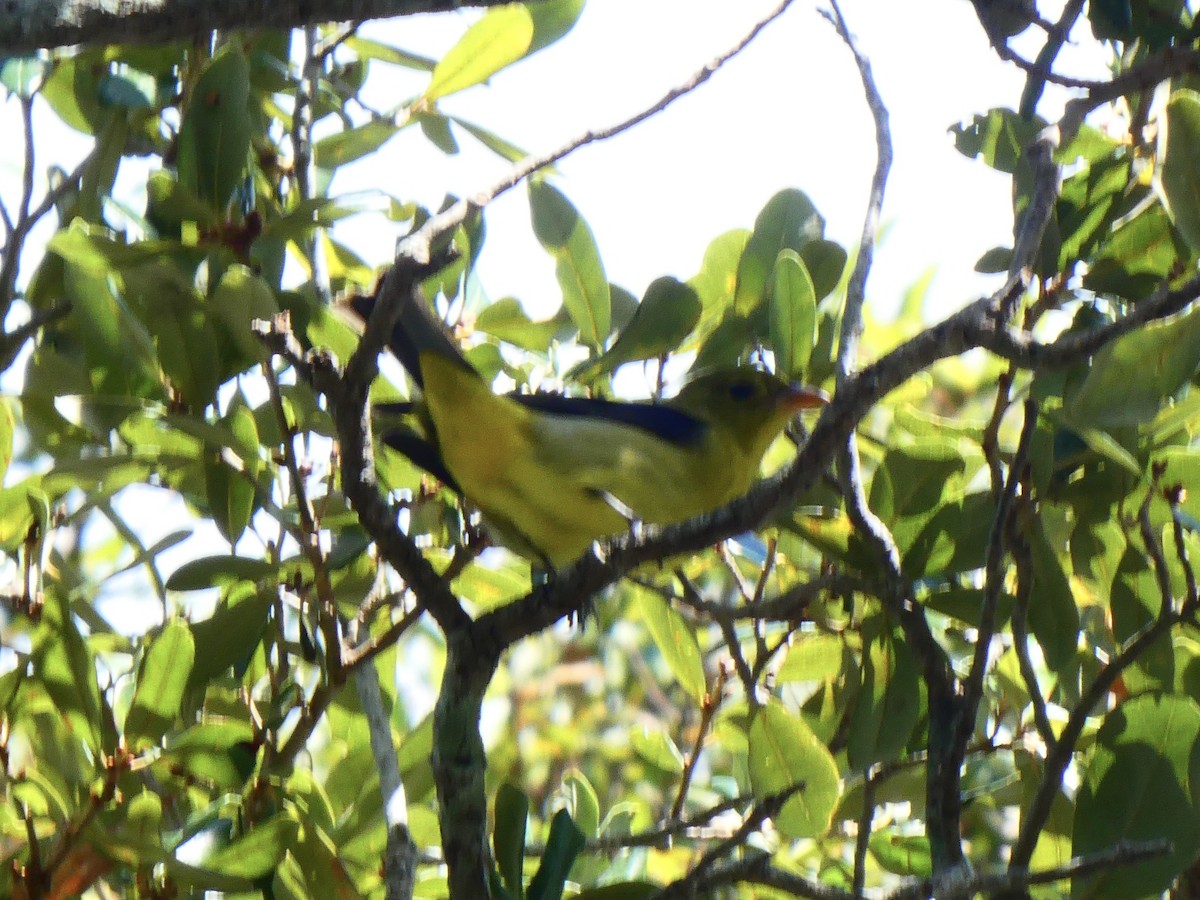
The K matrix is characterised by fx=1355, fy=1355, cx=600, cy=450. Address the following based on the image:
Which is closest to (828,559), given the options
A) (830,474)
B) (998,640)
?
(830,474)

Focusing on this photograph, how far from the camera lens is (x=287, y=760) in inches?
102

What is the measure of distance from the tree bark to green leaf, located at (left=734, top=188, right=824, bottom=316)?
1203 millimetres

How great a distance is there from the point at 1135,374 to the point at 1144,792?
0.70 m

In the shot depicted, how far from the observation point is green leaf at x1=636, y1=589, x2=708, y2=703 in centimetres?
315

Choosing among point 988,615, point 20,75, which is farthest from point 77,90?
point 988,615

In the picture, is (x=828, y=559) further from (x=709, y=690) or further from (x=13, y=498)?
(x=13, y=498)

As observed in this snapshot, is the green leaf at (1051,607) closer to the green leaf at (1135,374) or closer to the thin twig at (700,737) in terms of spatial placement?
the green leaf at (1135,374)

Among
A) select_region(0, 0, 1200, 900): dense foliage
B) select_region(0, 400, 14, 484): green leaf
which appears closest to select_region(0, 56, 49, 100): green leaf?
select_region(0, 0, 1200, 900): dense foliage

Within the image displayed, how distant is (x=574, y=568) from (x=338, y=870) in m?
0.68

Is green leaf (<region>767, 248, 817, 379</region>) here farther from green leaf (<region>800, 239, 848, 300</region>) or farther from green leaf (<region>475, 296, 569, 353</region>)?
green leaf (<region>475, 296, 569, 353</region>)

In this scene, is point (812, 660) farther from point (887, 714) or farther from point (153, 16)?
point (153, 16)

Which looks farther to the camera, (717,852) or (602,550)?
(602,550)

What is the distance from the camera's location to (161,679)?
7.55 feet

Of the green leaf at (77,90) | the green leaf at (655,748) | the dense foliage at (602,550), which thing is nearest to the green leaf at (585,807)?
the dense foliage at (602,550)
